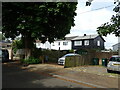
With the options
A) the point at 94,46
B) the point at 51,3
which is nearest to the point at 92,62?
the point at 51,3

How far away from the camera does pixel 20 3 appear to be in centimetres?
1372

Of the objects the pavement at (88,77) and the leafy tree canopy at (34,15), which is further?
the leafy tree canopy at (34,15)

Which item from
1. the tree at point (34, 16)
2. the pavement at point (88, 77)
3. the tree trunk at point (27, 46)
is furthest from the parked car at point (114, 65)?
the tree trunk at point (27, 46)

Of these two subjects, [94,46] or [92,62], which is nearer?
[92,62]

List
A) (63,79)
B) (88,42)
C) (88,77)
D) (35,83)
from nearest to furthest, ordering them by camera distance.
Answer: (35,83)
(63,79)
(88,77)
(88,42)

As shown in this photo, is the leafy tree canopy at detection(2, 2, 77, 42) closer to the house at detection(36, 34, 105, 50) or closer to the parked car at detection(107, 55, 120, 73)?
the parked car at detection(107, 55, 120, 73)

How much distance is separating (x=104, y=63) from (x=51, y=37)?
7.43 meters

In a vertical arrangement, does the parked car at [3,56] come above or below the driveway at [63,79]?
above

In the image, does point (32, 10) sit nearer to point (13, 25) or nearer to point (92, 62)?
point (13, 25)

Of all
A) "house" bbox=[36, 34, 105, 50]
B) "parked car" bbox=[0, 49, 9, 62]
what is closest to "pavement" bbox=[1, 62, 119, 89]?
"parked car" bbox=[0, 49, 9, 62]

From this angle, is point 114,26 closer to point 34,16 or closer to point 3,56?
point 34,16

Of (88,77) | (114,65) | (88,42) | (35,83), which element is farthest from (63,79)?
(88,42)

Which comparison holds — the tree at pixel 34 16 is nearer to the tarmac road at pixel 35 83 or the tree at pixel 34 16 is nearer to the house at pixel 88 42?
the tarmac road at pixel 35 83

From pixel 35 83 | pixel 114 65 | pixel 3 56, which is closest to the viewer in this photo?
pixel 35 83
